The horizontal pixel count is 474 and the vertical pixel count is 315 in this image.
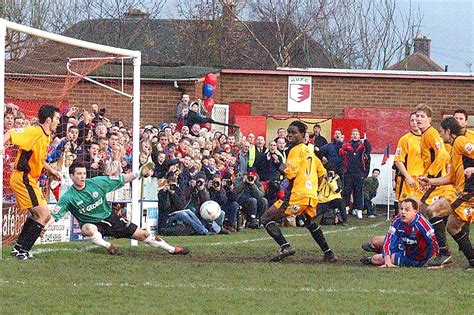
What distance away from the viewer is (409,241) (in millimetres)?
12492

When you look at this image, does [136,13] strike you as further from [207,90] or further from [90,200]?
[90,200]

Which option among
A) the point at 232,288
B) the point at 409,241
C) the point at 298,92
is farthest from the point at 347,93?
the point at 232,288

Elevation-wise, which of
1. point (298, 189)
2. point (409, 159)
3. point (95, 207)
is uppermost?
point (409, 159)

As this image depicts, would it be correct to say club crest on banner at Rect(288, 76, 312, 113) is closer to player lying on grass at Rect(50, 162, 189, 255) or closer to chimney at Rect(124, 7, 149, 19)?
chimney at Rect(124, 7, 149, 19)

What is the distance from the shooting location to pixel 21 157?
1248 centimetres

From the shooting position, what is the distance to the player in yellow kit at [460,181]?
12320 mm

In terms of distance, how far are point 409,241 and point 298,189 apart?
151 centimetres

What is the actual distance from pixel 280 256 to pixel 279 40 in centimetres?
3222

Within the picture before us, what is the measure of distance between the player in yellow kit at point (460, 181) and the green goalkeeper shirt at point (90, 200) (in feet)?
12.3

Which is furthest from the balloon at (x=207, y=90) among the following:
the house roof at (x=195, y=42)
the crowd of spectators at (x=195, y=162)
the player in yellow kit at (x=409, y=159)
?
the player in yellow kit at (x=409, y=159)

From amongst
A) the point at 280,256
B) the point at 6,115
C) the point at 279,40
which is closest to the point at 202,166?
the point at 6,115

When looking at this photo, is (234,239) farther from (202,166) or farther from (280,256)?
(280,256)

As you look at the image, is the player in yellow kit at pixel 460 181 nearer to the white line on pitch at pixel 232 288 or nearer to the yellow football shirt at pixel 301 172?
the yellow football shirt at pixel 301 172

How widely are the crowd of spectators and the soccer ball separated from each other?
20 centimetres
